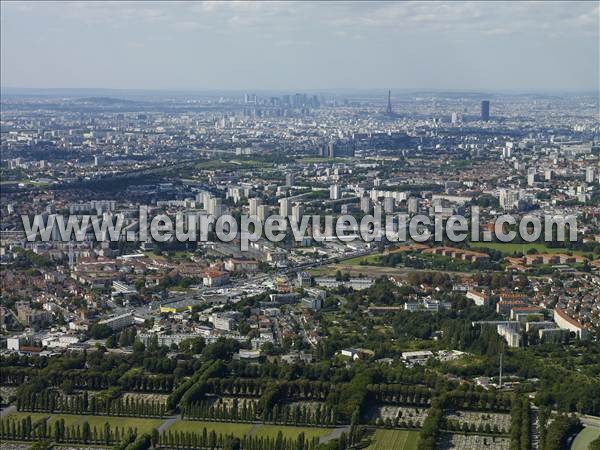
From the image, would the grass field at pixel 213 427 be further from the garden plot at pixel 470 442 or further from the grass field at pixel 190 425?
the garden plot at pixel 470 442

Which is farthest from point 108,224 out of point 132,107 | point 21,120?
point 132,107

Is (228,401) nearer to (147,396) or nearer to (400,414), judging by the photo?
(147,396)

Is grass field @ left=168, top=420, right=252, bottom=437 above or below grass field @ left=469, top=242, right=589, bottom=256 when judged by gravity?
below

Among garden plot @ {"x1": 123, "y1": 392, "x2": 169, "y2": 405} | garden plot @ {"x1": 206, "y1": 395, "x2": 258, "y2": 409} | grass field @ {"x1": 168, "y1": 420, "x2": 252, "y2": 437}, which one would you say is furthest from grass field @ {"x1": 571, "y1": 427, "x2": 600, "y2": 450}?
garden plot @ {"x1": 123, "y1": 392, "x2": 169, "y2": 405}

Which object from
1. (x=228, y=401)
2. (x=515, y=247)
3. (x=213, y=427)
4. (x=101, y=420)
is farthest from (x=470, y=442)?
(x=515, y=247)

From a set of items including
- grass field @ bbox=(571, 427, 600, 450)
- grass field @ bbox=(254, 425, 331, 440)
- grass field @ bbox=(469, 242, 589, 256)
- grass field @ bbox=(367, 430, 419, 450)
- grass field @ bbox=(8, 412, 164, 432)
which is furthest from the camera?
grass field @ bbox=(469, 242, 589, 256)

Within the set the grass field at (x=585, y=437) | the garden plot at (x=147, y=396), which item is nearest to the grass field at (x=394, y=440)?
the grass field at (x=585, y=437)

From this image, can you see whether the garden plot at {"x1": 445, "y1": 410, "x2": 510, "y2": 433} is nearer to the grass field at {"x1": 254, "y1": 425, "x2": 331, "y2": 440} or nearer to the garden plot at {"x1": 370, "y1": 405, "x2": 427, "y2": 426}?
the garden plot at {"x1": 370, "y1": 405, "x2": 427, "y2": 426}

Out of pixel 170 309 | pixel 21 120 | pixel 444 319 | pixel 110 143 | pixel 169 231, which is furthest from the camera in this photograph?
pixel 21 120

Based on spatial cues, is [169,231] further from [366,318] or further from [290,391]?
[290,391]
